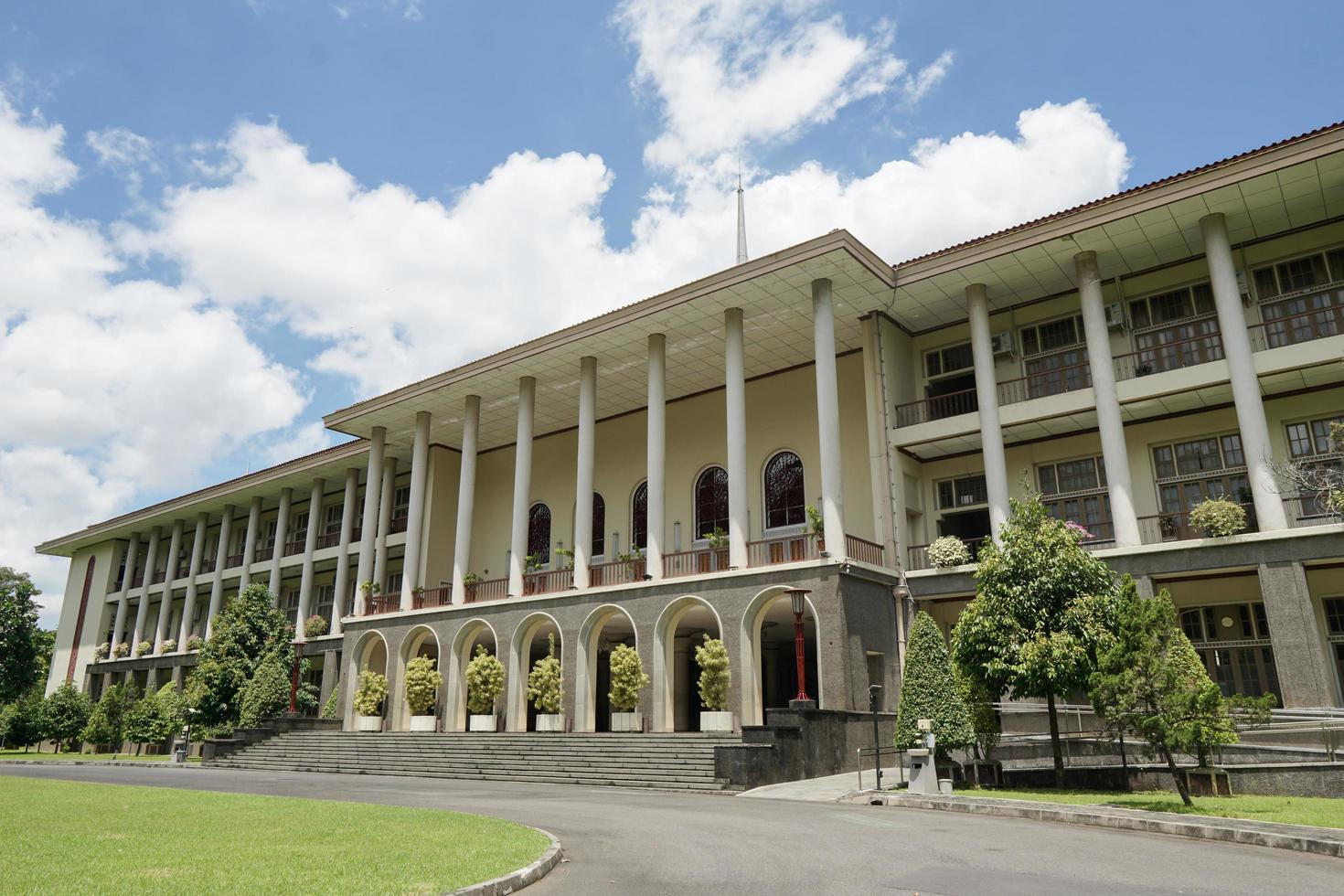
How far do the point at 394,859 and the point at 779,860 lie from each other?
3503 millimetres

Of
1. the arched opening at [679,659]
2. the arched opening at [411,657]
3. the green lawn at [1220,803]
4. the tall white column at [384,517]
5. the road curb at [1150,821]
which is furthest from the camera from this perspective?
the tall white column at [384,517]

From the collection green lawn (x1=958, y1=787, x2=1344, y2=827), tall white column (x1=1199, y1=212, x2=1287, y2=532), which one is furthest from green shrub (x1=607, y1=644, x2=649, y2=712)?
tall white column (x1=1199, y1=212, x2=1287, y2=532)

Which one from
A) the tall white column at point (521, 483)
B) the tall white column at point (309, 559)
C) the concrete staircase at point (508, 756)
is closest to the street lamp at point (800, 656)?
the concrete staircase at point (508, 756)

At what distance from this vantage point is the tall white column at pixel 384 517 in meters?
34.7

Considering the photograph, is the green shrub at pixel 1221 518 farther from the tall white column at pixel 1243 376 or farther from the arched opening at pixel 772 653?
the arched opening at pixel 772 653

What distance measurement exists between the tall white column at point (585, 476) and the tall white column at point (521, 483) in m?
1.96

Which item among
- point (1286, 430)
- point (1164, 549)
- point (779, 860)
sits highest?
point (1286, 430)

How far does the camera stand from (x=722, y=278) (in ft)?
79.3

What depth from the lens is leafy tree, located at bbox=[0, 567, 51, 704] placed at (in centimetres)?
4856

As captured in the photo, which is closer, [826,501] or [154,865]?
[154,865]

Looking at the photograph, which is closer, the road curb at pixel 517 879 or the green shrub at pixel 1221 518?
the road curb at pixel 517 879

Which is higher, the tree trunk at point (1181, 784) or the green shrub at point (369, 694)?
the green shrub at point (369, 694)

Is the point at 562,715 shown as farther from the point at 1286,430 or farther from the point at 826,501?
the point at 1286,430

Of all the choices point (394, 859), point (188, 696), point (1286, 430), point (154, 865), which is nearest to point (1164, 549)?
point (1286, 430)
